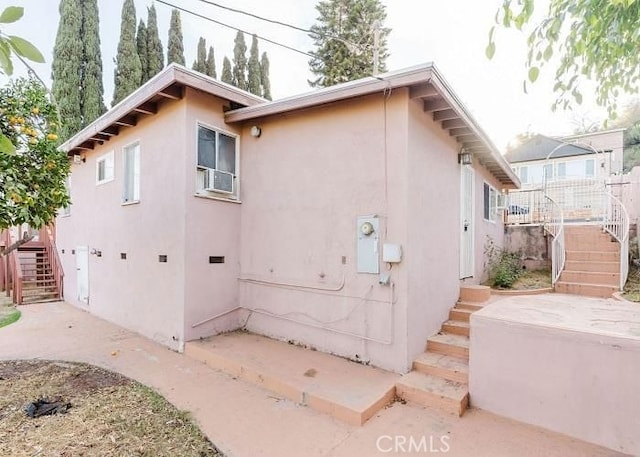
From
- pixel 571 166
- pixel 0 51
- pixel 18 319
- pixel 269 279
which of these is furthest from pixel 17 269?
pixel 571 166

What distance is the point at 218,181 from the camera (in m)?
6.11

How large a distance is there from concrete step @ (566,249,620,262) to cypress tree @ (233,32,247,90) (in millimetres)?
22877

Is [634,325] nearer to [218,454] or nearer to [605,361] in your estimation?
[605,361]

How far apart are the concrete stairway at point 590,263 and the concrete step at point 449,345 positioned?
3.66 meters

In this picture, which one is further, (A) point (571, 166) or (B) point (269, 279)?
(A) point (571, 166)

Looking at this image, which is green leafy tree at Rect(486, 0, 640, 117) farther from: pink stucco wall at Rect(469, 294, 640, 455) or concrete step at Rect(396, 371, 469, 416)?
concrete step at Rect(396, 371, 469, 416)

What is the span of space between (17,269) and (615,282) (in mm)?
15080

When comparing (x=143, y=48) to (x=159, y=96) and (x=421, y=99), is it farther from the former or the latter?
(x=421, y=99)

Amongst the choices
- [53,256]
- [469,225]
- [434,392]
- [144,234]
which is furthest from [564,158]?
[53,256]

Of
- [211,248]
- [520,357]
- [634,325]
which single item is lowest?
[520,357]

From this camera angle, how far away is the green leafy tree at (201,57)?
23656 millimetres

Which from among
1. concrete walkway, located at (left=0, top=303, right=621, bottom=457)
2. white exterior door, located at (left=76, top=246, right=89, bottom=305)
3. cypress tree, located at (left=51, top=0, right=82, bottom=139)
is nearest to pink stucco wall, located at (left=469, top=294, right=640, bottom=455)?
concrete walkway, located at (left=0, top=303, right=621, bottom=457)

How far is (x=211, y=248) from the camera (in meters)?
6.14

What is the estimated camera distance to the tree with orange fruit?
3.80 m
